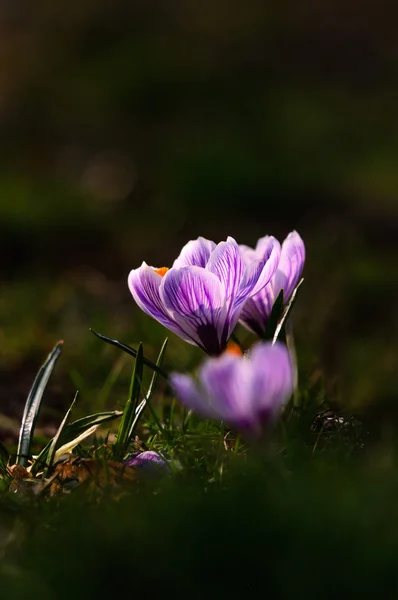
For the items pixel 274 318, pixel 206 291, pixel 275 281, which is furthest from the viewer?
pixel 275 281

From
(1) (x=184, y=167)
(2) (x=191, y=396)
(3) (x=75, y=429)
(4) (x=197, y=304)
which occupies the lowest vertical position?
(2) (x=191, y=396)

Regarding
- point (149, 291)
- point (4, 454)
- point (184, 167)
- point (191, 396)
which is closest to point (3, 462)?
point (4, 454)

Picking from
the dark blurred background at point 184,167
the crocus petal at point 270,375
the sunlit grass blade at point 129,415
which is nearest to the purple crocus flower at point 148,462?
the sunlit grass blade at point 129,415

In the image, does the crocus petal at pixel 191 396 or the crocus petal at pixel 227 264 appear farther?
the crocus petal at pixel 227 264

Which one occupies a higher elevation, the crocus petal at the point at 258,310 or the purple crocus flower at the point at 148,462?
the crocus petal at the point at 258,310

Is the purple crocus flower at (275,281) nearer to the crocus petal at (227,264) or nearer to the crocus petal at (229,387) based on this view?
the crocus petal at (227,264)

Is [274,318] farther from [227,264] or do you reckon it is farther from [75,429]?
[75,429]

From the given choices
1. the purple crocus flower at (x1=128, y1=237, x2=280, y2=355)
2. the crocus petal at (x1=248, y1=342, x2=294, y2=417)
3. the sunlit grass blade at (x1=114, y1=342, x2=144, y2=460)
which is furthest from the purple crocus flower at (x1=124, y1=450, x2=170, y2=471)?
the crocus petal at (x1=248, y1=342, x2=294, y2=417)

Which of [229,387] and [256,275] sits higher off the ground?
[256,275]
